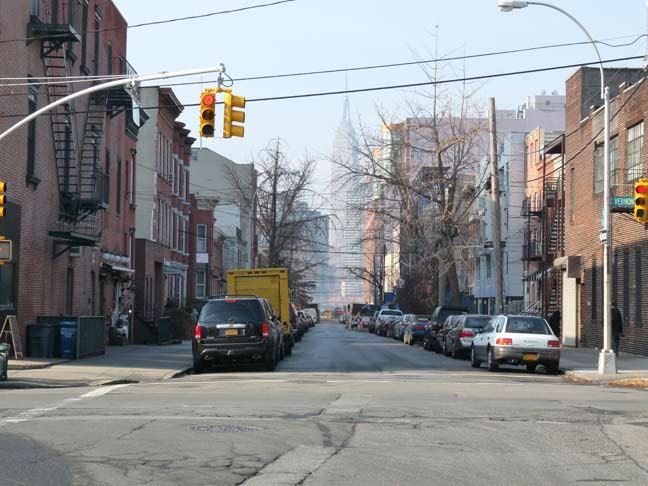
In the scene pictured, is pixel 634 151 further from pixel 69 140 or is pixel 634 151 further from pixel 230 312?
pixel 69 140

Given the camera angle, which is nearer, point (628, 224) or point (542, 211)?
point (628, 224)

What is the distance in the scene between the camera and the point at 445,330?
37.7m

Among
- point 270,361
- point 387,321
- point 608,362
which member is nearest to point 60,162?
point 270,361

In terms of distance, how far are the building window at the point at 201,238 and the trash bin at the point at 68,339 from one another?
141ft

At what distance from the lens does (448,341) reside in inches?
1441

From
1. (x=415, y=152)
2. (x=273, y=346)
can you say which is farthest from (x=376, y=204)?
(x=273, y=346)

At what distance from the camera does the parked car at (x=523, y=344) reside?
87.9 ft

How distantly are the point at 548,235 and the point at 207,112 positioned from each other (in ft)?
112

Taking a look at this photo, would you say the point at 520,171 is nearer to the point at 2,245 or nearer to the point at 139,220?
the point at 139,220

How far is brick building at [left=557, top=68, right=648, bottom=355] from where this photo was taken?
35562 mm

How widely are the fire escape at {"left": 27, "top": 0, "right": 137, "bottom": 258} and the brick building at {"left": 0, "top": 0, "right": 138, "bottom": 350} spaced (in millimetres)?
35

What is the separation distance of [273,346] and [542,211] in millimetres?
34640

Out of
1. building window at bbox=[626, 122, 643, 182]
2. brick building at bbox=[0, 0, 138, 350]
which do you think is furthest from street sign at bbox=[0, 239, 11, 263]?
building window at bbox=[626, 122, 643, 182]

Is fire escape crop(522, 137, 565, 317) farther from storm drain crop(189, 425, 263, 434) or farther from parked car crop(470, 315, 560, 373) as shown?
storm drain crop(189, 425, 263, 434)
